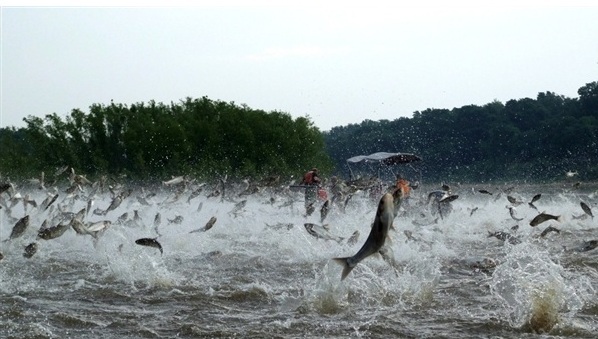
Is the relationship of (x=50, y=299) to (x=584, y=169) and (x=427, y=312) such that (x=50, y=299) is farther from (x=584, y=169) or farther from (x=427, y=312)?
(x=584, y=169)

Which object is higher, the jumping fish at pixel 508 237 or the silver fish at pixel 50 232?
the silver fish at pixel 50 232

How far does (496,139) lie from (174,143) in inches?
1462

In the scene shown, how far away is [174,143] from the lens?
5816 cm

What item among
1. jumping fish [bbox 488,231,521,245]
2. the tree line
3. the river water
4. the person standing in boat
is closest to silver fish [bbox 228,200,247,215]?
the person standing in boat

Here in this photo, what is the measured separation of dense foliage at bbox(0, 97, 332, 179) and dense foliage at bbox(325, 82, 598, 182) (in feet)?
61.4

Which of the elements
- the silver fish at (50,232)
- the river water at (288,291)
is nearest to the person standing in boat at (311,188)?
the river water at (288,291)

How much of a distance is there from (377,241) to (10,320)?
141 inches

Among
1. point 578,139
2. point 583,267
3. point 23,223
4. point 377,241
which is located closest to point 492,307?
point 377,241

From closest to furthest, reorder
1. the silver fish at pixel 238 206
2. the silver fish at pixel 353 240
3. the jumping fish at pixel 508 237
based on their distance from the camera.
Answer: the silver fish at pixel 353 240 → the jumping fish at pixel 508 237 → the silver fish at pixel 238 206

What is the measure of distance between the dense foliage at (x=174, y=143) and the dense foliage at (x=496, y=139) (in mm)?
18723

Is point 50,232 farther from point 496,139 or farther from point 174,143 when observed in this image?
point 496,139

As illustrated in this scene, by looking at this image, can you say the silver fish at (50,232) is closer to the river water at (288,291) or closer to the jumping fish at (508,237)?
the river water at (288,291)

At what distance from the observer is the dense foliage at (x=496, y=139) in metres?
71.6

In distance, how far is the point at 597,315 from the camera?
345 inches
